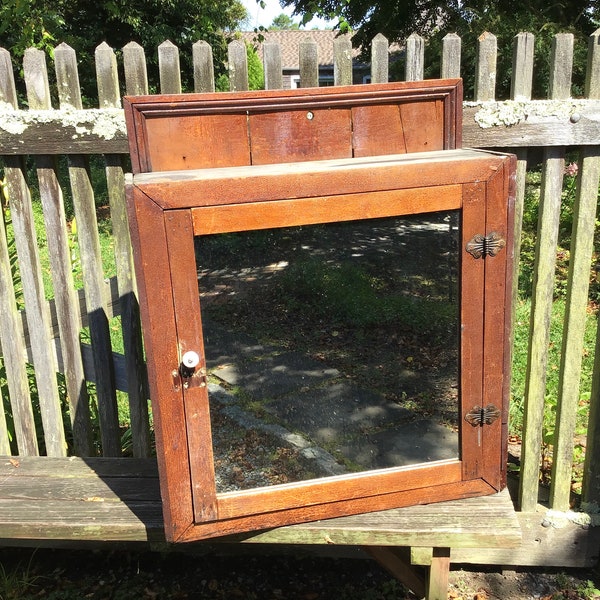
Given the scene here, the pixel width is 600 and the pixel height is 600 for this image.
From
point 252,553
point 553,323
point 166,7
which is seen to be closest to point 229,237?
point 252,553

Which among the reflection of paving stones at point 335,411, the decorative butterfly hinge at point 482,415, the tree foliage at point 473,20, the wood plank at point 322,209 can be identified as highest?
the tree foliage at point 473,20

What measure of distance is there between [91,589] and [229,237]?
6.25ft

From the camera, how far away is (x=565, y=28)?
255 inches

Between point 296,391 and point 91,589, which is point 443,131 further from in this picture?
point 91,589

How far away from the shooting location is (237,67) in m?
2.17

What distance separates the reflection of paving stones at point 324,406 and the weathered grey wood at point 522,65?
46.7 inches

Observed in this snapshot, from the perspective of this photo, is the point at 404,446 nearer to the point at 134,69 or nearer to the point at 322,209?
the point at 322,209

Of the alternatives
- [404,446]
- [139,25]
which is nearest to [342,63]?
[404,446]

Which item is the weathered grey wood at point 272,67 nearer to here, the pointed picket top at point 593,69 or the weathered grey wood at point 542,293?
the weathered grey wood at point 542,293

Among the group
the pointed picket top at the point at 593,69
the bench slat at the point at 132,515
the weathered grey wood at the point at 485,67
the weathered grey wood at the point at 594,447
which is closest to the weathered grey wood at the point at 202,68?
the weathered grey wood at the point at 485,67

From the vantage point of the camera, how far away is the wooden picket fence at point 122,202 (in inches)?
87.1

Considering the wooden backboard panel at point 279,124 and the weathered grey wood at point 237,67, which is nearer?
the wooden backboard panel at point 279,124

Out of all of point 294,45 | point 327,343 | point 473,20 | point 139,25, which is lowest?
point 327,343

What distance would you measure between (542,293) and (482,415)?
754 mm
